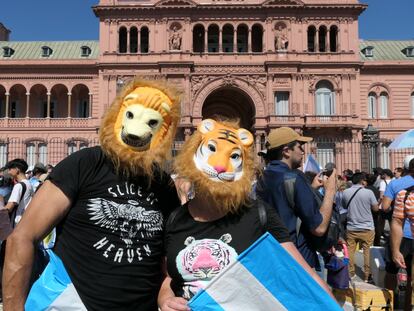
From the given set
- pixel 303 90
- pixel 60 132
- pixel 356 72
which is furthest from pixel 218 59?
pixel 60 132

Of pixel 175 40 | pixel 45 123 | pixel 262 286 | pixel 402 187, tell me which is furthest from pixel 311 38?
pixel 262 286

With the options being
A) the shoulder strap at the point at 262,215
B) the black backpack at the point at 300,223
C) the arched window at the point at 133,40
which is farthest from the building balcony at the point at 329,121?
the shoulder strap at the point at 262,215

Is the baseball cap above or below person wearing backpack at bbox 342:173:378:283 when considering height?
above

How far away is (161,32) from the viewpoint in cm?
3044

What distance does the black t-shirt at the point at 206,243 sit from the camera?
2.26 m

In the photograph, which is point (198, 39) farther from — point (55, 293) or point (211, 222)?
point (55, 293)

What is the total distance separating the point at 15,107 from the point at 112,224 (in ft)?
119

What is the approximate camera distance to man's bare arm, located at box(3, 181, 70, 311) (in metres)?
2.02

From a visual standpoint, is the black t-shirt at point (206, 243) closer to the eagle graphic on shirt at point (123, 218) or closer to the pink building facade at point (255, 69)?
the eagle graphic on shirt at point (123, 218)

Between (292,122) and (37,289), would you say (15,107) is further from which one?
(37,289)

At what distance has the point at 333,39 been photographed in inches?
1240

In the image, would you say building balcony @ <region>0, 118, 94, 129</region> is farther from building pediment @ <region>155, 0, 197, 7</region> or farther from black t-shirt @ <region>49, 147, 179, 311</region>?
black t-shirt @ <region>49, 147, 179, 311</region>

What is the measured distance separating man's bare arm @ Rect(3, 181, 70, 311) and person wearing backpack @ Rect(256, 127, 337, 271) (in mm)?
2046

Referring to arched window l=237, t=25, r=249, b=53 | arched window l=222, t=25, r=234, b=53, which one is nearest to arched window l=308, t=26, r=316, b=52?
arched window l=237, t=25, r=249, b=53
